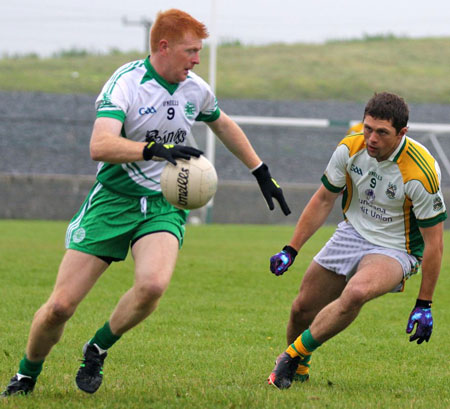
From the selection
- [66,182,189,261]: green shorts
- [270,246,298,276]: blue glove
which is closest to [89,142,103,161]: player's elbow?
[66,182,189,261]: green shorts

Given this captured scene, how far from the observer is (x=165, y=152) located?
4.91 metres

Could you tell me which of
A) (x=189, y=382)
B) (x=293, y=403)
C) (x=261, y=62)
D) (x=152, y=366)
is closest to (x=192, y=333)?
(x=152, y=366)

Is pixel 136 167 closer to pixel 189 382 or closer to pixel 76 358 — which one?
pixel 189 382

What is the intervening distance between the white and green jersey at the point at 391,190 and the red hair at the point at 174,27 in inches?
53.1

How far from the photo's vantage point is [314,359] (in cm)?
699

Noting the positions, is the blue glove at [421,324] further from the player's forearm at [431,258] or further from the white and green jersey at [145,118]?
the white and green jersey at [145,118]

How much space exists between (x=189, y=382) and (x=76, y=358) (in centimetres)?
117

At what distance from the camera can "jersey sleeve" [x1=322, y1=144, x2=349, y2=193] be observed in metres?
6.00

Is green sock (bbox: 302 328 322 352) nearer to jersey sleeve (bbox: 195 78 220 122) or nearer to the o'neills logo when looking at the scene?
the o'neills logo

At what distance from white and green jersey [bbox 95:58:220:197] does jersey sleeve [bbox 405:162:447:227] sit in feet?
5.04

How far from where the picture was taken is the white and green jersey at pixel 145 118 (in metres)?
5.34

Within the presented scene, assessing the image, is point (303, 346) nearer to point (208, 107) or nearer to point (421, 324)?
point (421, 324)

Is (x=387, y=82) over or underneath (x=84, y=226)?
underneath

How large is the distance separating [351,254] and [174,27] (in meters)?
1.98
